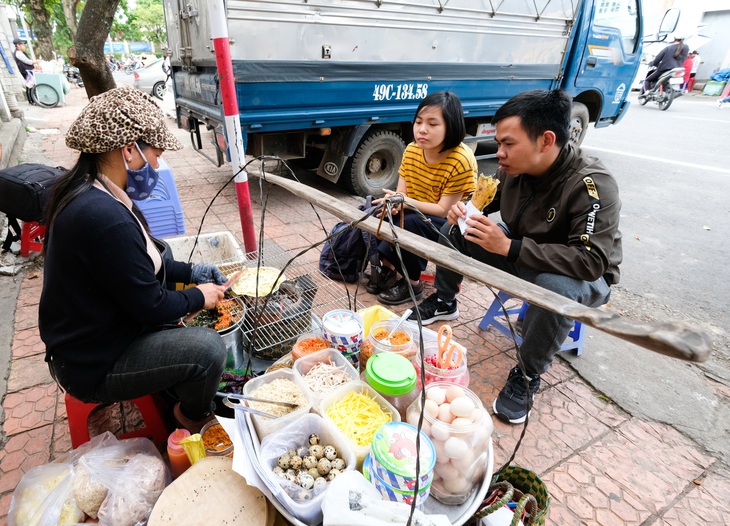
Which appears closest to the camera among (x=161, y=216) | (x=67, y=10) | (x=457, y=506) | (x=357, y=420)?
(x=457, y=506)

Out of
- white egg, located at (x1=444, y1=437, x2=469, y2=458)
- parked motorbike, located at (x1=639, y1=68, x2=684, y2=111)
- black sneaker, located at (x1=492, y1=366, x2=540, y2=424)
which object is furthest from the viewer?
parked motorbike, located at (x1=639, y1=68, x2=684, y2=111)

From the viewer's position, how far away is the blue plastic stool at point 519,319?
264 cm

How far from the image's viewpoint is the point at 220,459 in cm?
151

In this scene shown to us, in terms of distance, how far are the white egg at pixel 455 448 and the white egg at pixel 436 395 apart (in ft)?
0.49

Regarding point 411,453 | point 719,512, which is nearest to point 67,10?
point 411,453

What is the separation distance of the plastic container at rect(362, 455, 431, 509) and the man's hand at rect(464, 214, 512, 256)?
1.26 metres

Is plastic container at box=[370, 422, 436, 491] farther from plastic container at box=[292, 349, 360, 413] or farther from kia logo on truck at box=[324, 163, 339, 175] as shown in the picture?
kia logo on truck at box=[324, 163, 339, 175]

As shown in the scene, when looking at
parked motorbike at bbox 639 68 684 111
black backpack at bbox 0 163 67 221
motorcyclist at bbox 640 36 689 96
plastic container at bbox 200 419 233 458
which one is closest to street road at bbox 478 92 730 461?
plastic container at bbox 200 419 233 458

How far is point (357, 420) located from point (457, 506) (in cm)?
46

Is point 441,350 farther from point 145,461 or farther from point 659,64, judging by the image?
point 659,64

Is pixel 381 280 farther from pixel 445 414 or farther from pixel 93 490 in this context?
pixel 93 490

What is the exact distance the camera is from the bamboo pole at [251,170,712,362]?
0.80 metres

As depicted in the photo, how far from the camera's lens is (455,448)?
1.30 meters

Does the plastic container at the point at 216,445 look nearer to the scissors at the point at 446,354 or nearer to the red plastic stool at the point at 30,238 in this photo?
the scissors at the point at 446,354
